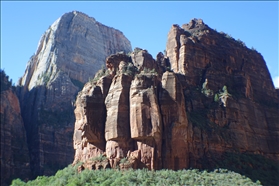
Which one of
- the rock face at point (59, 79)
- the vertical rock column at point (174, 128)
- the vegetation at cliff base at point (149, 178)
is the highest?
the rock face at point (59, 79)

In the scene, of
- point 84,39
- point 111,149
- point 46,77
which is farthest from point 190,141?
point 84,39

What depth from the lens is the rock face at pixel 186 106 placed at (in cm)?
6016

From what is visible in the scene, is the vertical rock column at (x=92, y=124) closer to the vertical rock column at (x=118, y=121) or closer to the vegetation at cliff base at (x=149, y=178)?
the vertical rock column at (x=118, y=121)

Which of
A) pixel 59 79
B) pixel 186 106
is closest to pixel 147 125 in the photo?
pixel 186 106

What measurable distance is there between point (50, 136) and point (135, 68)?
59339 millimetres

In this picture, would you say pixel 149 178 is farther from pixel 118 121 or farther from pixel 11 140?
pixel 11 140

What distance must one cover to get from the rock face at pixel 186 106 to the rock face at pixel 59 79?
49.0 m

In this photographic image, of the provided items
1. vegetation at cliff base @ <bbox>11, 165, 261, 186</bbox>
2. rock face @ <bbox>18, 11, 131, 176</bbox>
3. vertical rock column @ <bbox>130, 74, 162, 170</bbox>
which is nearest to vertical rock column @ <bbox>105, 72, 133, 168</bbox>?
vertical rock column @ <bbox>130, 74, 162, 170</bbox>

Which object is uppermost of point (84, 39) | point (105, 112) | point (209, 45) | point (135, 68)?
point (84, 39)

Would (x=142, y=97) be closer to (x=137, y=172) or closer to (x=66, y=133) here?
(x=137, y=172)

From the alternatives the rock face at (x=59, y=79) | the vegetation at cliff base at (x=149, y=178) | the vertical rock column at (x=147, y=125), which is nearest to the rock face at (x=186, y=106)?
the vertical rock column at (x=147, y=125)

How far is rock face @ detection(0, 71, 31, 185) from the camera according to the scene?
358 feet

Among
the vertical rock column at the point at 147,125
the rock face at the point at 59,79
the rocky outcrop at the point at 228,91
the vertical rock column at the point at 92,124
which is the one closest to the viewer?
the vertical rock column at the point at 147,125

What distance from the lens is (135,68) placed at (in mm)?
67312
